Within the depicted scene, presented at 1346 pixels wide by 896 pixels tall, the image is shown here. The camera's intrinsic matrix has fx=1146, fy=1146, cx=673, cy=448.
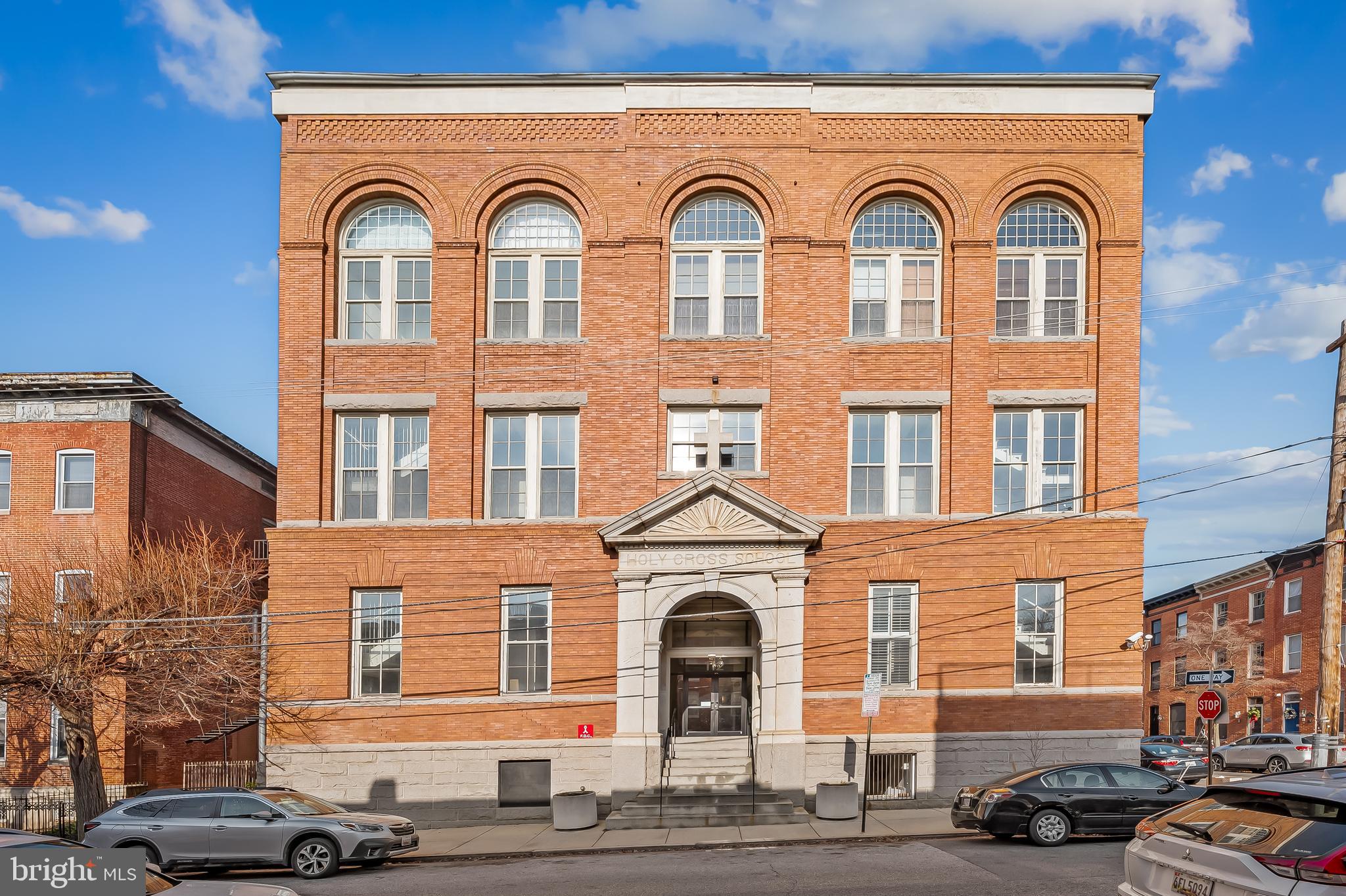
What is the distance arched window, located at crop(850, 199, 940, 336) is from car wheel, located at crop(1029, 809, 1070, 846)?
11.0 metres

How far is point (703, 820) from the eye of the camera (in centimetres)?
2264

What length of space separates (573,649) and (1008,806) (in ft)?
32.4

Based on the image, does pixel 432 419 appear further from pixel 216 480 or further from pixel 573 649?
pixel 216 480

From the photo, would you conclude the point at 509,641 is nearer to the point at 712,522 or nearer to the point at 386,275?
the point at 712,522

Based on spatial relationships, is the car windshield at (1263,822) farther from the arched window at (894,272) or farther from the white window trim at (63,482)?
the white window trim at (63,482)

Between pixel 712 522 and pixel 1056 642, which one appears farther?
pixel 1056 642

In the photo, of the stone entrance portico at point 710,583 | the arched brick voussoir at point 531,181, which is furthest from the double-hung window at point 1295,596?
the arched brick voussoir at point 531,181

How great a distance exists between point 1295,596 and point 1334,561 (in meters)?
41.7

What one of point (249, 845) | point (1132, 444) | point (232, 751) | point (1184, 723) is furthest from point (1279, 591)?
point (249, 845)

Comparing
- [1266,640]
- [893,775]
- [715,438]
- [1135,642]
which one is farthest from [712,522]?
[1266,640]

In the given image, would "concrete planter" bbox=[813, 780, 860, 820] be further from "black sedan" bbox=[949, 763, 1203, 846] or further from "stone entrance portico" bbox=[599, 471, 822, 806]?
"black sedan" bbox=[949, 763, 1203, 846]

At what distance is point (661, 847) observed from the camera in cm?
1998

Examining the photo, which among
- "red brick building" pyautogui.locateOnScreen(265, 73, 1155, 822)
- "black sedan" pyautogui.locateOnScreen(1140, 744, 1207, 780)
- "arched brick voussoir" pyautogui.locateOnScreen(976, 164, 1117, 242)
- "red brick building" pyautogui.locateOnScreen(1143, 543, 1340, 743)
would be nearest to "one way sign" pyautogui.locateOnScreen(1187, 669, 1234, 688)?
"red brick building" pyautogui.locateOnScreen(265, 73, 1155, 822)

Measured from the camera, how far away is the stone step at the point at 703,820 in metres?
22.5
